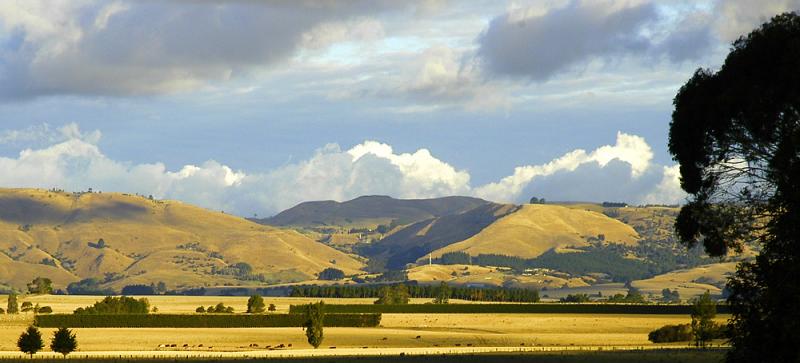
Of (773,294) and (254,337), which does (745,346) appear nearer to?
(773,294)

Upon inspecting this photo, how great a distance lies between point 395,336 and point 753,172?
319ft

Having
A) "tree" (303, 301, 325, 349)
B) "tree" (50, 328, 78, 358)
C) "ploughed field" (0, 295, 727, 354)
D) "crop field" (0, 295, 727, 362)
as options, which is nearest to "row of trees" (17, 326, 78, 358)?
"tree" (50, 328, 78, 358)

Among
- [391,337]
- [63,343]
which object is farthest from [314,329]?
[63,343]

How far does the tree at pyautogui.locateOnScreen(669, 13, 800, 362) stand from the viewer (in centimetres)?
5322

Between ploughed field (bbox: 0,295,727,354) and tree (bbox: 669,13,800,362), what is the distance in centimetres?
→ 6143

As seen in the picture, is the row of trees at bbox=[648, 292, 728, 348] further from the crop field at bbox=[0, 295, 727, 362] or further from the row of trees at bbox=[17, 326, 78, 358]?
the row of trees at bbox=[17, 326, 78, 358]

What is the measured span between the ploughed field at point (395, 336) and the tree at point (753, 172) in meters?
61.4

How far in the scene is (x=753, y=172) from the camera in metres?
68.3

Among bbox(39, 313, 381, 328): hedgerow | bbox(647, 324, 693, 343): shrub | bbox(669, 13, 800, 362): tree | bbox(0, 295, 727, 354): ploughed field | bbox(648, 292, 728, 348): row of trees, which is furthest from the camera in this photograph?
bbox(39, 313, 381, 328): hedgerow

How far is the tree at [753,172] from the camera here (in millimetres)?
53219

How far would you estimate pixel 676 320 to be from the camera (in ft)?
630

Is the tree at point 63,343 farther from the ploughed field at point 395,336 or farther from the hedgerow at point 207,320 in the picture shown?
the hedgerow at point 207,320

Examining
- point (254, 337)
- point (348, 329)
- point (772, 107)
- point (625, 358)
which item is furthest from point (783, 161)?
point (348, 329)

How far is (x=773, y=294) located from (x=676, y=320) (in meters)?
144
